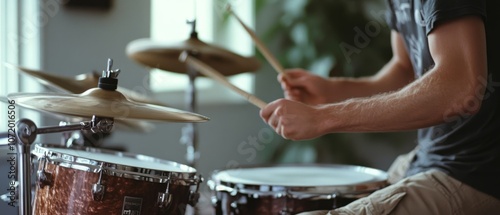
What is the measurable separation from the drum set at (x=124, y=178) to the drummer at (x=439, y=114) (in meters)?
0.17

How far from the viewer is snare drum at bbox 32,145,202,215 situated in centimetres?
159

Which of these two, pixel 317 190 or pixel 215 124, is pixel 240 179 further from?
pixel 215 124

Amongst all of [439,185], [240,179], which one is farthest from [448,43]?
[240,179]

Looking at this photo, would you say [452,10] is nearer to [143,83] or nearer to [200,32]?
[143,83]

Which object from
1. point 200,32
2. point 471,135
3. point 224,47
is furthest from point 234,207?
point 200,32

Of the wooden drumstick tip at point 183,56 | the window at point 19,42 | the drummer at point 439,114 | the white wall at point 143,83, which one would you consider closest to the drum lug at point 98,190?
the drummer at point 439,114

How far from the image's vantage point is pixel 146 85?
11.5 feet

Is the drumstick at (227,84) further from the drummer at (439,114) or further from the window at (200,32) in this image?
the window at (200,32)

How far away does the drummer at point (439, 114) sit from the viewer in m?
1.50

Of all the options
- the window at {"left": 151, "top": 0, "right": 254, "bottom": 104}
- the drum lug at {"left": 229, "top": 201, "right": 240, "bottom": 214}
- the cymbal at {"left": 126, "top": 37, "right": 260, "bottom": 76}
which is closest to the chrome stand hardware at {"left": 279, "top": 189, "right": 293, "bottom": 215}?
the drum lug at {"left": 229, "top": 201, "right": 240, "bottom": 214}

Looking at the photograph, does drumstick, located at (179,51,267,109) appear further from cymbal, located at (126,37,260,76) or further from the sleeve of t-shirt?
cymbal, located at (126,37,260,76)

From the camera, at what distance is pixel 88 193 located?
1.59 metres

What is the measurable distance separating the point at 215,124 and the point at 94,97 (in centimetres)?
246

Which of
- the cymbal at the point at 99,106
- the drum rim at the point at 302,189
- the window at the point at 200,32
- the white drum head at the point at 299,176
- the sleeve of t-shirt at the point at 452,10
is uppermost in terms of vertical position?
the window at the point at 200,32
